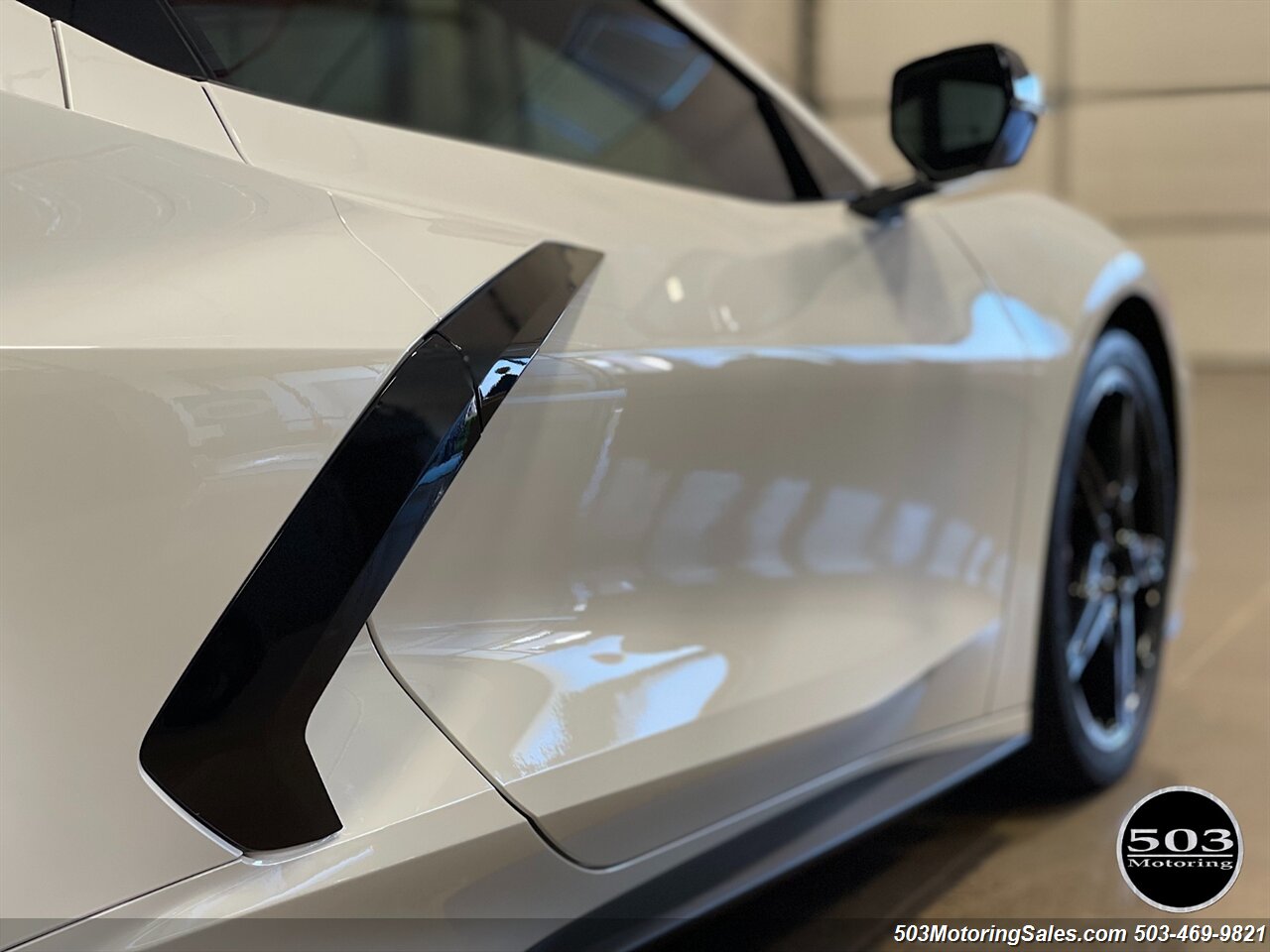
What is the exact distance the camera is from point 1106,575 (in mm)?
1708

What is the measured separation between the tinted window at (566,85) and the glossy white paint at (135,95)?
1.26ft

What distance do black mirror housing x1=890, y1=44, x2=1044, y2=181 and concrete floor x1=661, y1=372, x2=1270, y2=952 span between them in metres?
0.75

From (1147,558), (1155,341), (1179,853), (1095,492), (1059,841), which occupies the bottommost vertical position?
(1059,841)

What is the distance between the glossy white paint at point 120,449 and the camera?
636mm

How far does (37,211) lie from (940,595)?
101cm

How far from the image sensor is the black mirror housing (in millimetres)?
1192

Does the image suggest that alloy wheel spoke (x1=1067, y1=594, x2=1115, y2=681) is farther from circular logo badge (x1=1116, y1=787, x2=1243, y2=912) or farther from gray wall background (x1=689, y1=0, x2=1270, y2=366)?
gray wall background (x1=689, y1=0, x2=1270, y2=366)

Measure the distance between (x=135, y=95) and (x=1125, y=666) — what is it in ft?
4.97

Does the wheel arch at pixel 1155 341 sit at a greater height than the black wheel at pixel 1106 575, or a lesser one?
greater

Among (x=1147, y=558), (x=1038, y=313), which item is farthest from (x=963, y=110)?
(x=1147, y=558)

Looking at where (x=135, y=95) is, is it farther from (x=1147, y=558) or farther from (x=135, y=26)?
(x=1147, y=558)

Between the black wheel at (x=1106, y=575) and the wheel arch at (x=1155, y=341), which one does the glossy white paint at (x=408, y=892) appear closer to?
the black wheel at (x=1106, y=575)

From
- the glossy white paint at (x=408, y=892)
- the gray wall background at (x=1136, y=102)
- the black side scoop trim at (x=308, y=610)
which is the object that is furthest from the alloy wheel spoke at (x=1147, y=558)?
the black side scoop trim at (x=308, y=610)

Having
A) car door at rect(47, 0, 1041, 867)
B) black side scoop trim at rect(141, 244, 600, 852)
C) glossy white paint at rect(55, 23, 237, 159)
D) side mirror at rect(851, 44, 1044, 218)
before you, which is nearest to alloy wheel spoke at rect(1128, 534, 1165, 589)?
car door at rect(47, 0, 1041, 867)
